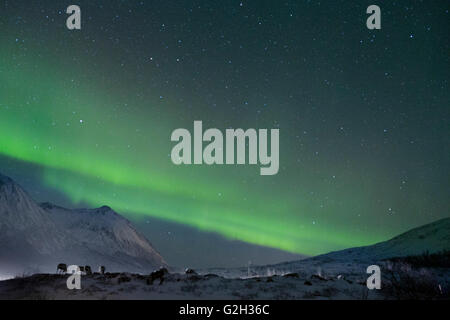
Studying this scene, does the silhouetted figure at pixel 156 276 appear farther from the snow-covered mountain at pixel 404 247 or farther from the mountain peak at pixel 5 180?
the mountain peak at pixel 5 180

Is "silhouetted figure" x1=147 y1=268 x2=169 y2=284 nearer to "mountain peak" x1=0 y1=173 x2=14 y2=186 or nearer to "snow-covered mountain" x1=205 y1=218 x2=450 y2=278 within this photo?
"snow-covered mountain" x1=205 y1=218 x2=450 y2=278

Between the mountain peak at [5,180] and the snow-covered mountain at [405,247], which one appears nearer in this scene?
the snow-covered mountain at [405,247]

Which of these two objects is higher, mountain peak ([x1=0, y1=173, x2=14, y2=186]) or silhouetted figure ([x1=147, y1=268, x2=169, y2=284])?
mountain peak ([x1=0, y1=173, x2=14, y2=186])

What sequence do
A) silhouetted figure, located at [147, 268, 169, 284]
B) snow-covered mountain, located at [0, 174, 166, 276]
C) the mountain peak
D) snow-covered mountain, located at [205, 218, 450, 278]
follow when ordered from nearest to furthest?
1. silhouetted figure, located at [147, 268, 169, 284]
2. snow-covered mountain, located at [205, 218, 450, 278]
3. snow-covered mountain, located at [0, 174, 166, 276]
4. the mountain peak

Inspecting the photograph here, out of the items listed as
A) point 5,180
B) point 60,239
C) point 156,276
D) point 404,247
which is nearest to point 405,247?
point 404,247

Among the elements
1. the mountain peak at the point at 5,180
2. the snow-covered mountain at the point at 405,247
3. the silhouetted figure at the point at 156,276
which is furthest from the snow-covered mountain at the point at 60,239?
the silhouetted figure at the point at 156,276

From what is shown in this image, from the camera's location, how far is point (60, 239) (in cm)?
13325

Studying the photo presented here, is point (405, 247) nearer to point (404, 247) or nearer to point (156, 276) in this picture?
point (404, 247)

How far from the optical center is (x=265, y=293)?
687 inches

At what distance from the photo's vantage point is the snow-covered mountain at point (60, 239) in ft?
337

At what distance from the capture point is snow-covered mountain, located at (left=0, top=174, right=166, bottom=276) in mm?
102812

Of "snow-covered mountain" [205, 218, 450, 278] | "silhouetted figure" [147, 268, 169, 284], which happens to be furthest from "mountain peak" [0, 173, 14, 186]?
"silhouetted figure" [147, 268, 169, 284]

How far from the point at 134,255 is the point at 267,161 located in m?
172
